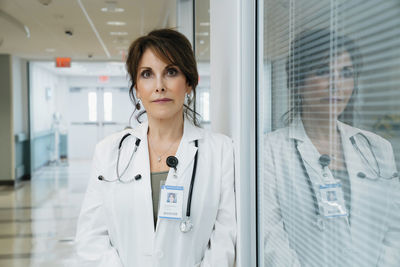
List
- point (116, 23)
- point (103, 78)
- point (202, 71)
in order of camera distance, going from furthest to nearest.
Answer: point (103, 78) → point (116, 23) → point (202, 71)

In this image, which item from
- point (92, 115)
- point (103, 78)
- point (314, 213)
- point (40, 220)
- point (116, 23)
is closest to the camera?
point (314, 213)

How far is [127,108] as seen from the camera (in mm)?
16391

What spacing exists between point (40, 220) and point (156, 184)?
5224 millimetres

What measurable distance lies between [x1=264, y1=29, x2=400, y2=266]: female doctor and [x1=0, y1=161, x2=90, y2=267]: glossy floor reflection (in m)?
3.96

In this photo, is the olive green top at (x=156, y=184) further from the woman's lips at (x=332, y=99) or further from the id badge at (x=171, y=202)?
the woman's lips at (x=332, y=99)

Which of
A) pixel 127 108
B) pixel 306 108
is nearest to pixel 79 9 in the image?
pixel 306 108

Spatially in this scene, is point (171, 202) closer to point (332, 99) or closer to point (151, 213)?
point (151, 213)

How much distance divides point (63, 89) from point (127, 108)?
8.58 ft

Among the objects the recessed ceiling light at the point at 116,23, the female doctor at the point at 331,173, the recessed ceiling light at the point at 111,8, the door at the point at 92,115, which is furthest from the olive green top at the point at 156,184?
the door at the point at 92,115

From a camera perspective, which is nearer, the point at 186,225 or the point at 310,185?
the point at 310,185

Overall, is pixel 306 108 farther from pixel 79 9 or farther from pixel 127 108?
pixel 127 108

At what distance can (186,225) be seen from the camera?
150 cm

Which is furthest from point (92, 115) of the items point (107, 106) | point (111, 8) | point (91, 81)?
point (111, 8)

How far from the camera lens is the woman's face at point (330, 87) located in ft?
2.00
